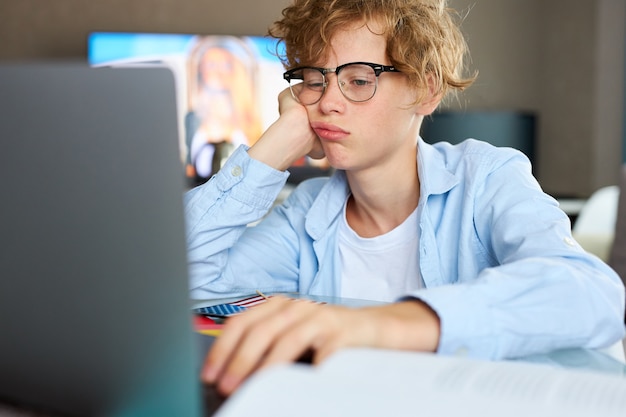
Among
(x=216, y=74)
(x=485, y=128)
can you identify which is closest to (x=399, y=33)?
(x=216, y=74)

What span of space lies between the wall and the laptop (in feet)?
15.0

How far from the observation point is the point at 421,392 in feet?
1.51

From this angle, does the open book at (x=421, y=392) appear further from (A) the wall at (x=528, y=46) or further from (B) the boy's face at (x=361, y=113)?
(A) the wall at (x=528, y=46)

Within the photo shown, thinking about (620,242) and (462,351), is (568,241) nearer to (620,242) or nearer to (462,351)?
(462,351)

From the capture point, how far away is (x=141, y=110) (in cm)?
52

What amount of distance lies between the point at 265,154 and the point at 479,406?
1.08 meters

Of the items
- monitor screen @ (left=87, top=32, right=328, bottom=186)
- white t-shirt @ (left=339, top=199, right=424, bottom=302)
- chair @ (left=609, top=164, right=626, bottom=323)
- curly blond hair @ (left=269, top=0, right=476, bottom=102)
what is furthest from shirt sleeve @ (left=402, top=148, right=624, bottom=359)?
Result: monitor screen @ (left=87, top=32, right=328, bottom=186)

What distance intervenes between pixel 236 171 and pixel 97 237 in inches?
36.6

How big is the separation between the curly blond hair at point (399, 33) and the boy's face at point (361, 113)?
0.06 ft

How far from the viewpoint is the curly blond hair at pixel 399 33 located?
142 centimetres

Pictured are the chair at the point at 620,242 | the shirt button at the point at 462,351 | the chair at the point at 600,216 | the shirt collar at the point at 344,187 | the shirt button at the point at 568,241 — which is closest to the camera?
the shirt button at the point at 462,351

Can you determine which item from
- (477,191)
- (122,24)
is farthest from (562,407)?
(122,24)

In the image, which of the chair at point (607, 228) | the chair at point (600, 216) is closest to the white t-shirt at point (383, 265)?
the chair at point (607, 228)

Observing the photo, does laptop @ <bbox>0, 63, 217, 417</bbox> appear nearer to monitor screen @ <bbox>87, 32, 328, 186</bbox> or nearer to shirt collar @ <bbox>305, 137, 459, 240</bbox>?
shirt collar @ <bbox>305, 137, 459, 240</bbox>
